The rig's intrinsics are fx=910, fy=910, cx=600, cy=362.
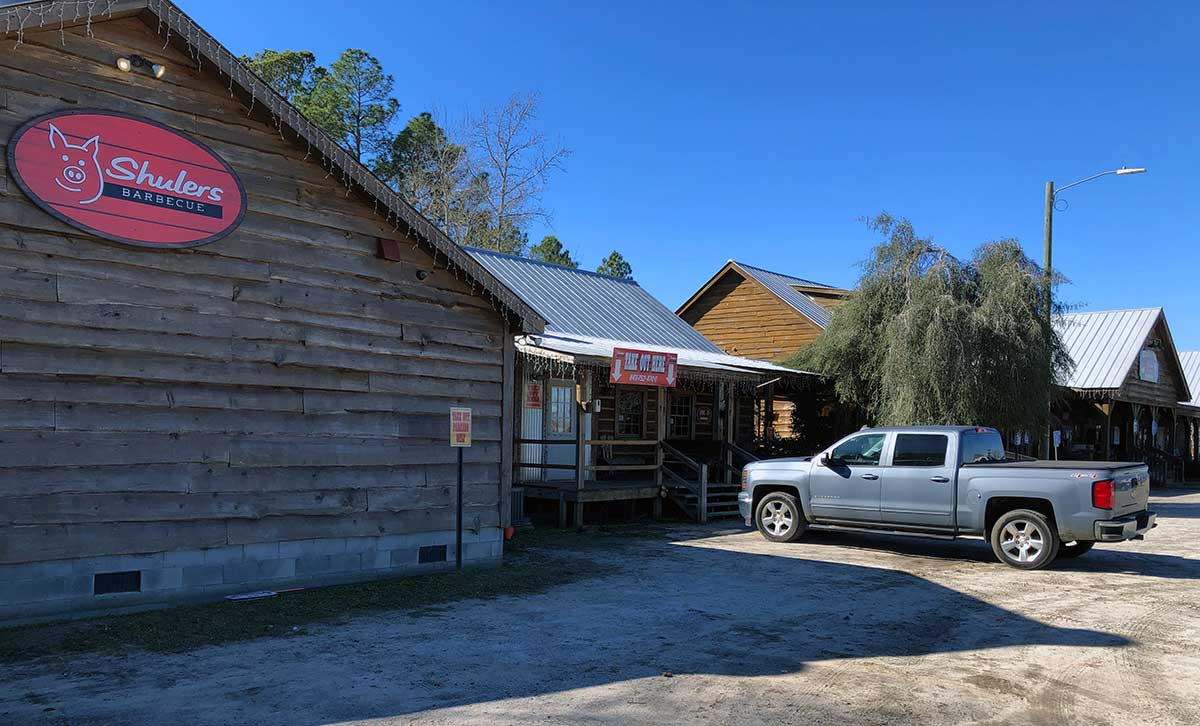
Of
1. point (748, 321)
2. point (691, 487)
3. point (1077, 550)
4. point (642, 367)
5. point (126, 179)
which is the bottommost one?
point (1077, 550)

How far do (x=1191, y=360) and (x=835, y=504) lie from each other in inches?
1823

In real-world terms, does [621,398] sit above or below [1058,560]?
above

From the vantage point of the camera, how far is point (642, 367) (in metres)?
16.2

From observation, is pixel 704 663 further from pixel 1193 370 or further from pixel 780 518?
pixel 1193 370

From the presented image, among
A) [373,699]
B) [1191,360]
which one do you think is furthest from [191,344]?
[1191,360]

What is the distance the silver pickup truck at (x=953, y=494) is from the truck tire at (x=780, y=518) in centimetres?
2

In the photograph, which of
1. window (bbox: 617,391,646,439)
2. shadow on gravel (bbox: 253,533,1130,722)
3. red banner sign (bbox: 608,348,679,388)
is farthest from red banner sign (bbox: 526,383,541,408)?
shadow on gravel (bbox: 253,533,1130,722)

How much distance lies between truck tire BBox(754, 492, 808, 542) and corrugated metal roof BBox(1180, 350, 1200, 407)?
1546 inches

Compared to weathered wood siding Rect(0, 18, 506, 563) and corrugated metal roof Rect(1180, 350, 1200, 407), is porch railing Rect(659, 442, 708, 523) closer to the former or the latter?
weathered wood siding Rect(0, 18, 506, 563)

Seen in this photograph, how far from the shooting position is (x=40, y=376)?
25.3 feet

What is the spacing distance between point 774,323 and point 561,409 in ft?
41.1

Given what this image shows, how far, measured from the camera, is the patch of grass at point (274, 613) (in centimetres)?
714

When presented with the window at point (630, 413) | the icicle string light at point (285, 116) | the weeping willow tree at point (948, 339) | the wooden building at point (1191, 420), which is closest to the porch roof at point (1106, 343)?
the wooden building at point (1191, 420)

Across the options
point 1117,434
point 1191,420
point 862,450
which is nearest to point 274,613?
point 862,450
